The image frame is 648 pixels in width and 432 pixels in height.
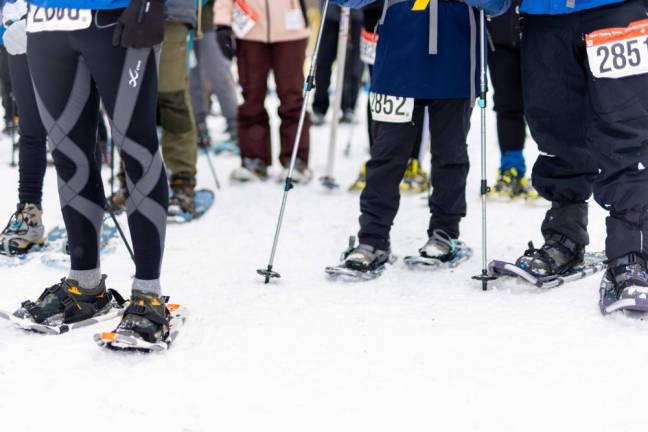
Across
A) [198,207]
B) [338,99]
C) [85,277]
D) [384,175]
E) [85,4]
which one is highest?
[85,4]

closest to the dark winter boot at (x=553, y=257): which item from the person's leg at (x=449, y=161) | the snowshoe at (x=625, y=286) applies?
the snowshoe at (x=625, y=286)

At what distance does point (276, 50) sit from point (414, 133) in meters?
2.17

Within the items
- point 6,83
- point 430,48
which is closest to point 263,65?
point 6,83

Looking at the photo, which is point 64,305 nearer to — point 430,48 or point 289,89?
point 430,48

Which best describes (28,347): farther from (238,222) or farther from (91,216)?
(238,222)

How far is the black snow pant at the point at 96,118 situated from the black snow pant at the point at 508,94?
266 cm

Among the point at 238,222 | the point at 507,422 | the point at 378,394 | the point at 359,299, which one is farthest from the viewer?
the point at 238,222

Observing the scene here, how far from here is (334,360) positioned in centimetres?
271

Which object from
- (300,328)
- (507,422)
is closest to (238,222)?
(300,328)

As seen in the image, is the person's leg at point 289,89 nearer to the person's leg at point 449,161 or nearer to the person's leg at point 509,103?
the person's leg at point 509,103

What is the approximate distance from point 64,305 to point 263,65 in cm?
298

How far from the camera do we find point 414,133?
3.62 metres

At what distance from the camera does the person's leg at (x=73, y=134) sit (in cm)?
269

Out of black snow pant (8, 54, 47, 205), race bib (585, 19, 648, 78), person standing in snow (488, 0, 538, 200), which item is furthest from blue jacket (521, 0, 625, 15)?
black snow pant (8, 54, 47, 205)
